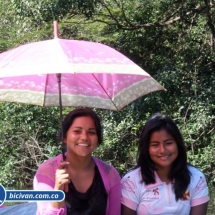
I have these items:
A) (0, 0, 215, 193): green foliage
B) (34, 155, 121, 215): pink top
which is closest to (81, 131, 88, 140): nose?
(34, 155, 121, 215): pink top

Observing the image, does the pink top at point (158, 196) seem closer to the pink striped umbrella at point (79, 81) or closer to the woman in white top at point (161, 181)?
the woman in white top at point (161, 181)

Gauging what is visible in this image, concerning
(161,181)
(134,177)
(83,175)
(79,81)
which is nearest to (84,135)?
(83,175)

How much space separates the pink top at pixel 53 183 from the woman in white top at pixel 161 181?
50 mm

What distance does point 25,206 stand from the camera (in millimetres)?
3844

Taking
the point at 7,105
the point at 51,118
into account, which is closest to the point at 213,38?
the point at 51,118

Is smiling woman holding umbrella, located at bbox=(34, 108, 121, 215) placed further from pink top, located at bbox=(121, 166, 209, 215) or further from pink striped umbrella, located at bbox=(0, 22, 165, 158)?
pink striped umbrella, located at bbox=(0, 22, 165, 158)

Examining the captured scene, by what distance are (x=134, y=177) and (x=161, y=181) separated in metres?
0.15

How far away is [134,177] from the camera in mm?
2971

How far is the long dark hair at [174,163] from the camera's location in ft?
9.59

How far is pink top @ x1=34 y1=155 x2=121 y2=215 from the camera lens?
272 cm

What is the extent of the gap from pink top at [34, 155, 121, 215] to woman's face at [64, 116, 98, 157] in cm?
13

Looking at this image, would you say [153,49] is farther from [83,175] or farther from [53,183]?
[53,183]

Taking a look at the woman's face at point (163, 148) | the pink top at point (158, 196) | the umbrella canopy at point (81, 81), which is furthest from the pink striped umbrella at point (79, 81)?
the pink top at point (158, 196)

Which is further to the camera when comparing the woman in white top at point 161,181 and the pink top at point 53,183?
the woman in white top at point 161,181
